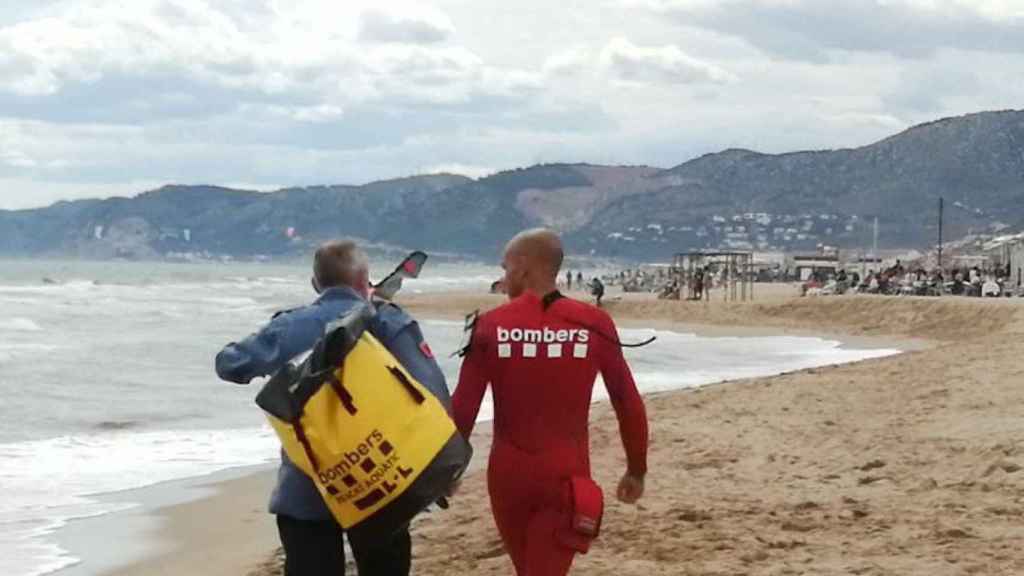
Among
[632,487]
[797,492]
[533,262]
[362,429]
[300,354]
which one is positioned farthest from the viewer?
[797,492]

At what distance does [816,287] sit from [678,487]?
4543cm

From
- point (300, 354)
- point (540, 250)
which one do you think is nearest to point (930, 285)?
point (540, 250)

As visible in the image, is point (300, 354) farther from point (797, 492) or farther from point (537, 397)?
point (797, 492)

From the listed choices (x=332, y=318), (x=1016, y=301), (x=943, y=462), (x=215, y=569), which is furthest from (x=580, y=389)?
(x=1016, y=301)

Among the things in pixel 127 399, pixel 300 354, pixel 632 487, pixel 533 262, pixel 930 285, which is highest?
pixel 533 262

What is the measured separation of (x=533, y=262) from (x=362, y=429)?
776 millimetres

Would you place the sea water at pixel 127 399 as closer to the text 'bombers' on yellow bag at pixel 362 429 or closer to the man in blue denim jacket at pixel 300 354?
the man in blue denim jacket at pixel 300 354

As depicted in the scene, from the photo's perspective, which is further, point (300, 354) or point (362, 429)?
point (300, 354)

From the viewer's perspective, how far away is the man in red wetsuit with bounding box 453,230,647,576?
4.16 meters

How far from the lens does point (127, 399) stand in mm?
17344

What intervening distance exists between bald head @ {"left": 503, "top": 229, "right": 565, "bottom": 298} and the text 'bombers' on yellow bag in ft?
1.79

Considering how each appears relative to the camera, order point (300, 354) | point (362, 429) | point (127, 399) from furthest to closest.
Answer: point (127, 399), point (300, 354), point (362, 429)

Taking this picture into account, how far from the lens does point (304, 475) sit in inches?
159

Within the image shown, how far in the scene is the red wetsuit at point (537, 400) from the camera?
416cm
